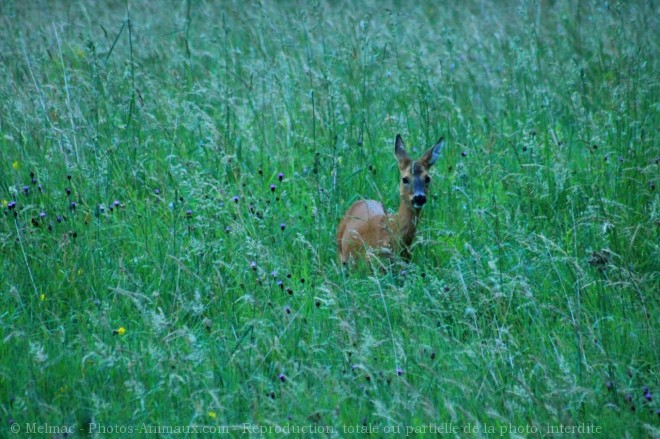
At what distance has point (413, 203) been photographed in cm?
535

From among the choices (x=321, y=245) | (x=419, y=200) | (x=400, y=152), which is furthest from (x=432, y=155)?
(x=321, y=245)

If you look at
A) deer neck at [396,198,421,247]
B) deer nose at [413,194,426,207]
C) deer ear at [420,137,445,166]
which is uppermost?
deer ear at [420,137,445,166]

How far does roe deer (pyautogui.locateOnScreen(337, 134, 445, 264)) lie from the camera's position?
543 cm

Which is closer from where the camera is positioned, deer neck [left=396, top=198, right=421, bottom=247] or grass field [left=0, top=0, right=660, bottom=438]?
grass field [left=0, top=0, right=660, bottom=438]

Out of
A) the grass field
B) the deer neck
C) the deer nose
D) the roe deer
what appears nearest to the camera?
the grass field

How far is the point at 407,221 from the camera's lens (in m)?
5.58

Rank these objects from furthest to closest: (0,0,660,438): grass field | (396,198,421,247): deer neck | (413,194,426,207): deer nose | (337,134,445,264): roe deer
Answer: (396,198,421,247): deer neck < (337,134,445,264): roe deer < (413,194,426,207): deer nose < (0,0,660,438): grass field

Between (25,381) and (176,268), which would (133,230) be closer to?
(176,268)

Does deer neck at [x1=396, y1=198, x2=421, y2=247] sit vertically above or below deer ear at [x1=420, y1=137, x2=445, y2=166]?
below

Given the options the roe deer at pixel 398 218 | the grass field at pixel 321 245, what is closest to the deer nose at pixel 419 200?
the roe deer at pixel 398 218

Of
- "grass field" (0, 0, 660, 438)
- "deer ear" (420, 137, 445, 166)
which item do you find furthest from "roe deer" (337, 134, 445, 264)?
"grass field" (0, 0, 660, 438)

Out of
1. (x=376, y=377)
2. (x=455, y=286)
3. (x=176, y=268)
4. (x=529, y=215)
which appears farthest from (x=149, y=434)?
(x=529, y=215)

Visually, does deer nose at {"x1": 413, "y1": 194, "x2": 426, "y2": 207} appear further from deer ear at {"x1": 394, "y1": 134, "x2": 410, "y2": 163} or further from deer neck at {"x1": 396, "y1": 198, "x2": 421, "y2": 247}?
deer ear at {"x1": 394, "y1": 134, "x2": 410, "y2": 163}

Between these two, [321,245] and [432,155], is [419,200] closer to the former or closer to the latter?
[432,155]
